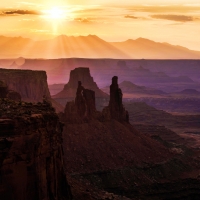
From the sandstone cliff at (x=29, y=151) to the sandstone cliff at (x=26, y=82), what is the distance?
82805 millimetres

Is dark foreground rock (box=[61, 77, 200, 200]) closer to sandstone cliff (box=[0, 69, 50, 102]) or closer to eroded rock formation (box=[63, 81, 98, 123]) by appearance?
eroded rock formation (box=[63, 81, 98, 123])

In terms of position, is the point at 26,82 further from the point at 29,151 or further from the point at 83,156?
the point at 29,151

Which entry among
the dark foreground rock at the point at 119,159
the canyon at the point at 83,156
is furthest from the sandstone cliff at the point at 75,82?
the dark foreground rock at the point at 119,159

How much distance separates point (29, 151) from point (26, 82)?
308 ft

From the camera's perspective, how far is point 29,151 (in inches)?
1259

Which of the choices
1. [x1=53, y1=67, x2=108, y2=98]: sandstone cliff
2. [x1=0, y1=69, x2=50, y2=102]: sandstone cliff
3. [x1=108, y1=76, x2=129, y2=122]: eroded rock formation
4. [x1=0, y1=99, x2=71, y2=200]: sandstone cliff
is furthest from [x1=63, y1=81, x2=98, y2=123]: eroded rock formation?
[x1=53, y1=67, x2=108, y2=98]: sandstone cliff

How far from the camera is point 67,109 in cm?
8562

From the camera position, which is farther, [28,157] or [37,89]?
[37,89]

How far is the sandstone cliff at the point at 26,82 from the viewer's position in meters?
120

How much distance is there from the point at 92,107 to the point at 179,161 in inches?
640

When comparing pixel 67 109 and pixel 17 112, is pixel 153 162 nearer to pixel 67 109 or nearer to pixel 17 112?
pixel 67 109

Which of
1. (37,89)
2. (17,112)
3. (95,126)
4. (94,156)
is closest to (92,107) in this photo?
(95,126)

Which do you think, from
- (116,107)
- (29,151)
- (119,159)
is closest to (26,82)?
(116,107)

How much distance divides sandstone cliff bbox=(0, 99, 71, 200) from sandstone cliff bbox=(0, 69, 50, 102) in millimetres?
82805
